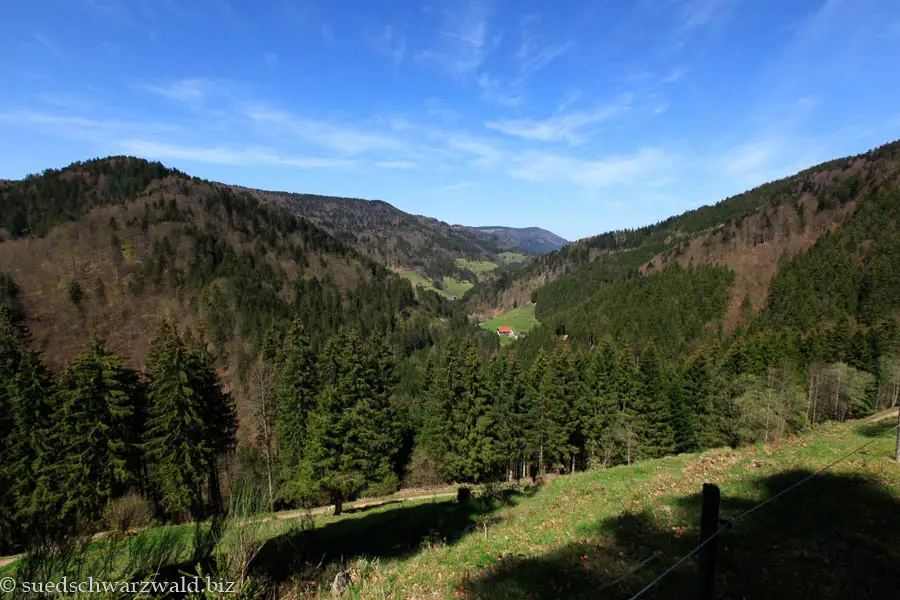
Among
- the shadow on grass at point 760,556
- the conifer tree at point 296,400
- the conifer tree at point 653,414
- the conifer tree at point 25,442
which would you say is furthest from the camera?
the conifer tree at point 653,414

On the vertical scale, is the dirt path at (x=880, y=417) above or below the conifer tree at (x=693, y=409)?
above

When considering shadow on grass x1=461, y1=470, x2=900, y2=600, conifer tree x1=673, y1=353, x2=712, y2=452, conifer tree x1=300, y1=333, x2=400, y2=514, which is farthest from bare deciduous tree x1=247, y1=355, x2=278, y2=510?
conifer tree x1=673, y1=353, x2=712, y2=452

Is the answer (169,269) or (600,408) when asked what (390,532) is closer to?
(600,408)

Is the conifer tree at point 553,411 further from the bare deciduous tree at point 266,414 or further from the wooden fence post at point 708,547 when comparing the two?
the wooden fence post at point 708,547

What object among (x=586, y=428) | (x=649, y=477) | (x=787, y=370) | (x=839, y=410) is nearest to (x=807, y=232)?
(x=839, y=410)

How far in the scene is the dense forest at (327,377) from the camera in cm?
2772

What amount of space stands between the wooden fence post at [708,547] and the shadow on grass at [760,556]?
12.3ft

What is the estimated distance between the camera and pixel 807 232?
503ft

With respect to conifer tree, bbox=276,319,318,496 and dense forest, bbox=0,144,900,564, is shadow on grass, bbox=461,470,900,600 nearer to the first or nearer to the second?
dense forest, bbox=0,144,900,564

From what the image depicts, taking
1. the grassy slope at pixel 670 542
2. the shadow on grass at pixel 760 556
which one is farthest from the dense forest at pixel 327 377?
the shadow on grass at pixel 760 556

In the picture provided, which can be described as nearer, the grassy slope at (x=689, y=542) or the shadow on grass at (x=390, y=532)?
the grassy slope at (x=689, y=542)

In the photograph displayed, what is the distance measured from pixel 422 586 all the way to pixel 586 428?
3851 cm

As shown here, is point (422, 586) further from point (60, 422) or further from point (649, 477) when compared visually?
point (60, 422)

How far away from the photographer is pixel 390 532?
20.2 m
